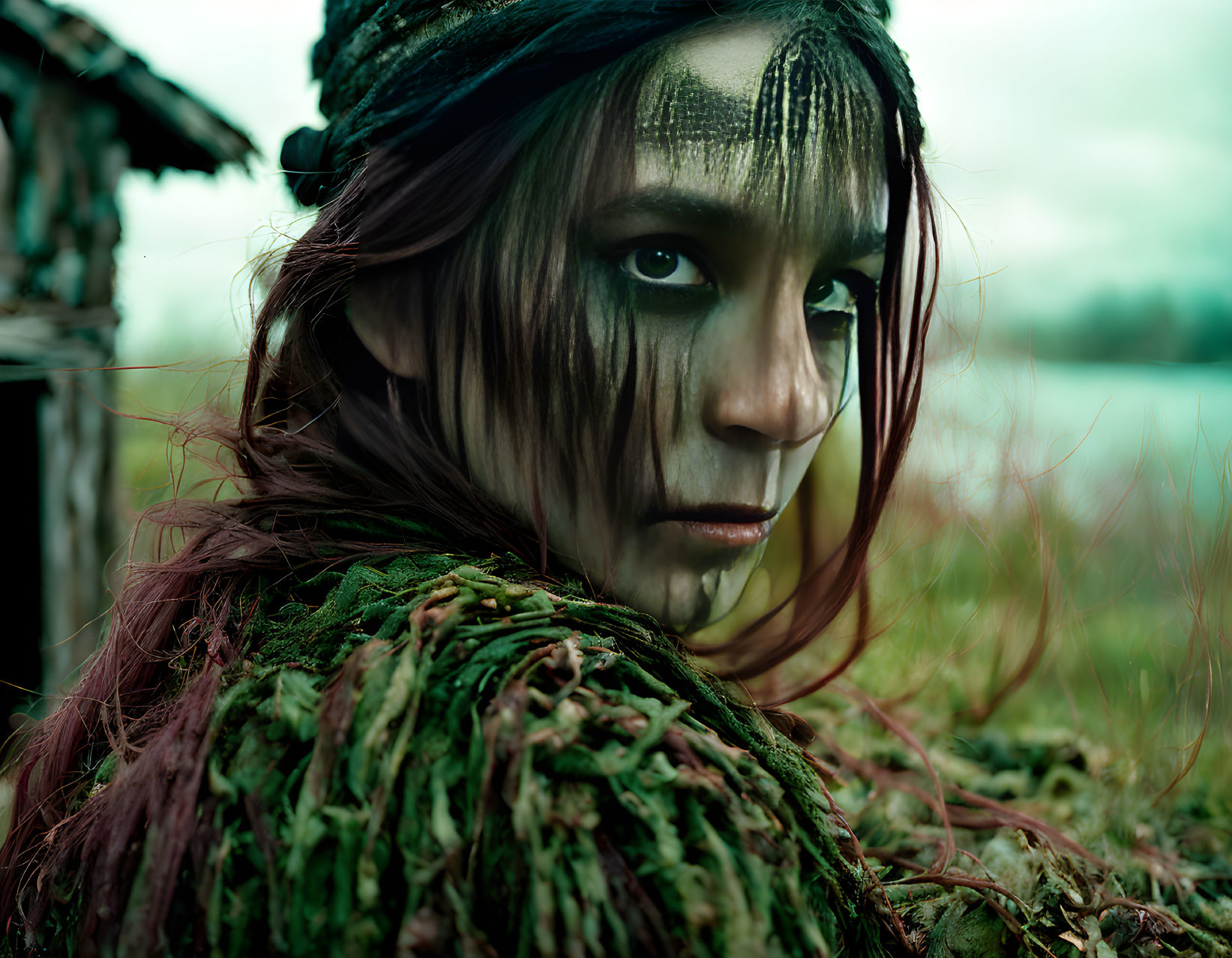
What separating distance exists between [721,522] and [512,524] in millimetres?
346

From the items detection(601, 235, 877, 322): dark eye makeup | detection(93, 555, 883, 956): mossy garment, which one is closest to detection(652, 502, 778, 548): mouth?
detection(601, 235, 877, 322): dark eye makeup

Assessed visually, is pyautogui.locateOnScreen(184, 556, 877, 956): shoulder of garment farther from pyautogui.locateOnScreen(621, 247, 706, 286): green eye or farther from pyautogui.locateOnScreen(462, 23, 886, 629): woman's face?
pyautogui.locateOnScreen(621, 247, 706, 286): green eye

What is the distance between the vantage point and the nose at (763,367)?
115cm

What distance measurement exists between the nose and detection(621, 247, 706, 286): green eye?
Answer: 98 mm

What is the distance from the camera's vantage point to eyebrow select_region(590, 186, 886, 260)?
1.10 metres

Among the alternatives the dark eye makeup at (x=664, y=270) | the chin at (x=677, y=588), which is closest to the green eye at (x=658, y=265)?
the dark eye makeup at (x=664, y=270)

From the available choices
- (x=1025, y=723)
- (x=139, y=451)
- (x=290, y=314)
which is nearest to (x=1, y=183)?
(x=139, y=451)

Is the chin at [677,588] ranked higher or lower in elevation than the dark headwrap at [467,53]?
lower

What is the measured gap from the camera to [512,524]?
3.92 ft

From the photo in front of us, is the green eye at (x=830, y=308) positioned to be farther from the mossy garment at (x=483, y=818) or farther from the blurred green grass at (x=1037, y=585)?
the mossy garment at (x=483, y=818)

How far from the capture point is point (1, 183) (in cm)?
319

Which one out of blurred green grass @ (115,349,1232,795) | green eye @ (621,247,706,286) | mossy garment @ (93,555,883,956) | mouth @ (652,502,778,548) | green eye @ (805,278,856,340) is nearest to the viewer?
mossy garment @ (93,555,883,956)

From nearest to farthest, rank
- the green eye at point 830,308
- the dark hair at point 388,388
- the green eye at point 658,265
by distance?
the dark hair at point 388,388 < the green eye at point 658,265 < the green eye at point 830,308

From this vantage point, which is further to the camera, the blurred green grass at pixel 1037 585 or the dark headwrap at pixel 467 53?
the blurred green grass at pixel 1037 585
